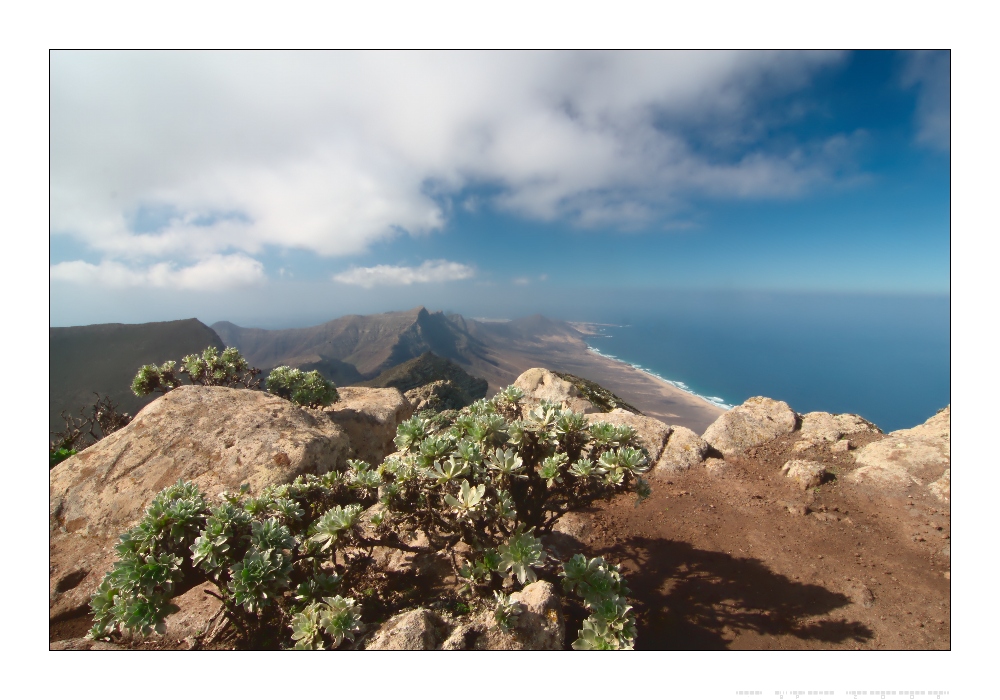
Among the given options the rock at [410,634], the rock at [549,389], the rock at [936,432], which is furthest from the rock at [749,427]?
the rock at [410,634]

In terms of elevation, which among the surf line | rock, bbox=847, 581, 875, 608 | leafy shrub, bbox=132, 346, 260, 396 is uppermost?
leafy shrub, bbox=132, 346, 260, 396

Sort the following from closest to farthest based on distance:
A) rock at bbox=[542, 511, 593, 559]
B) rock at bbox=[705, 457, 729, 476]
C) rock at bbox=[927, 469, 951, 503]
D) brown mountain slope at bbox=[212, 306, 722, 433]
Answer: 1. rock at bbox=[542, 511, 593, 559]
2. rock at bbox=[927, 469, 951, 503]
3. rock at bbox=[705, 457, 729, 476]
4. brown mountain slope at bbox=[212, 306, 722, 433]

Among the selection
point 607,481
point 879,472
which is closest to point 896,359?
point 879,472

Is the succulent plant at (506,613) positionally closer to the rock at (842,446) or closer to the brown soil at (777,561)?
the brown soil at (777,561)

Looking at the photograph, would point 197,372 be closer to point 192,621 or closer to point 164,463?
point 164,463

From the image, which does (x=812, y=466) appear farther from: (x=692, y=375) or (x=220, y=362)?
(x=692, y=375)

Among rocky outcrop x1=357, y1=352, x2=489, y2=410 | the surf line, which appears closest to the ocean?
the surf line

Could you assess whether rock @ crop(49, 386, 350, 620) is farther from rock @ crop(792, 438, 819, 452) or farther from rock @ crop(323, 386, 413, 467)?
rock @ crop(792, 438, 819, 452)
